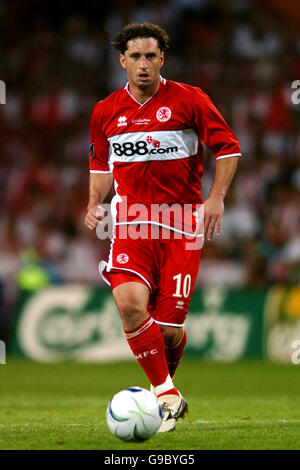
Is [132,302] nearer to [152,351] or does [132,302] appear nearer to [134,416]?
[152,351]

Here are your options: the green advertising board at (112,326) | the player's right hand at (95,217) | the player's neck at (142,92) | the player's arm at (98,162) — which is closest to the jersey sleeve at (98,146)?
the player's arm at (98,162)

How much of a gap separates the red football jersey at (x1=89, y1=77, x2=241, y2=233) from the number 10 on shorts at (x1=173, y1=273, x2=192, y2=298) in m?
0.37

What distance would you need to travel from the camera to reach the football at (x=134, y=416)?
17.5ft

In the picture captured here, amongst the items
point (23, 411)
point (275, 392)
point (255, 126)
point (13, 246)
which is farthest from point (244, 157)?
point (23, 411)

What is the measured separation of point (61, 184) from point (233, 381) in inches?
257

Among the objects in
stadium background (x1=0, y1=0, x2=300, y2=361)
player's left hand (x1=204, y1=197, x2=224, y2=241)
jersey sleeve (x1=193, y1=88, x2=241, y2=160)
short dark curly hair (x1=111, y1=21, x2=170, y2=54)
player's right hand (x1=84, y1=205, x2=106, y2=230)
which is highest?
short dark curly hair (x1=111, y1=21, x2=170, y2=54)

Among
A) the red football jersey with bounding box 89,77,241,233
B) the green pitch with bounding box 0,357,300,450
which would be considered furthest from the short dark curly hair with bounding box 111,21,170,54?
the green pitch with bounding box 0,357,300,450

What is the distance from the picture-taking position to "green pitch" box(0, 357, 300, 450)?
5457mm

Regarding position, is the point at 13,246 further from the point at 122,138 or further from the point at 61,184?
the point at 122,138

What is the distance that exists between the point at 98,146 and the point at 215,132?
961 millimetres

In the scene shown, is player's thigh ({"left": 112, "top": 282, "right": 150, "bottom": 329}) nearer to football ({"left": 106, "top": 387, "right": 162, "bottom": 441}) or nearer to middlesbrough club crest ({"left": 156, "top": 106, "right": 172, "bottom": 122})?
football ({"left": 106, "top": 387, "right": 162, "bottom": 441})

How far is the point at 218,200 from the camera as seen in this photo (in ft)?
20.2

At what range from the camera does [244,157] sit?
16031mm

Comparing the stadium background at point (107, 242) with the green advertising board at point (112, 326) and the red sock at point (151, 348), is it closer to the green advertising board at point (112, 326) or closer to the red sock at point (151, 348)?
the green advertising board at point (112, 326)
